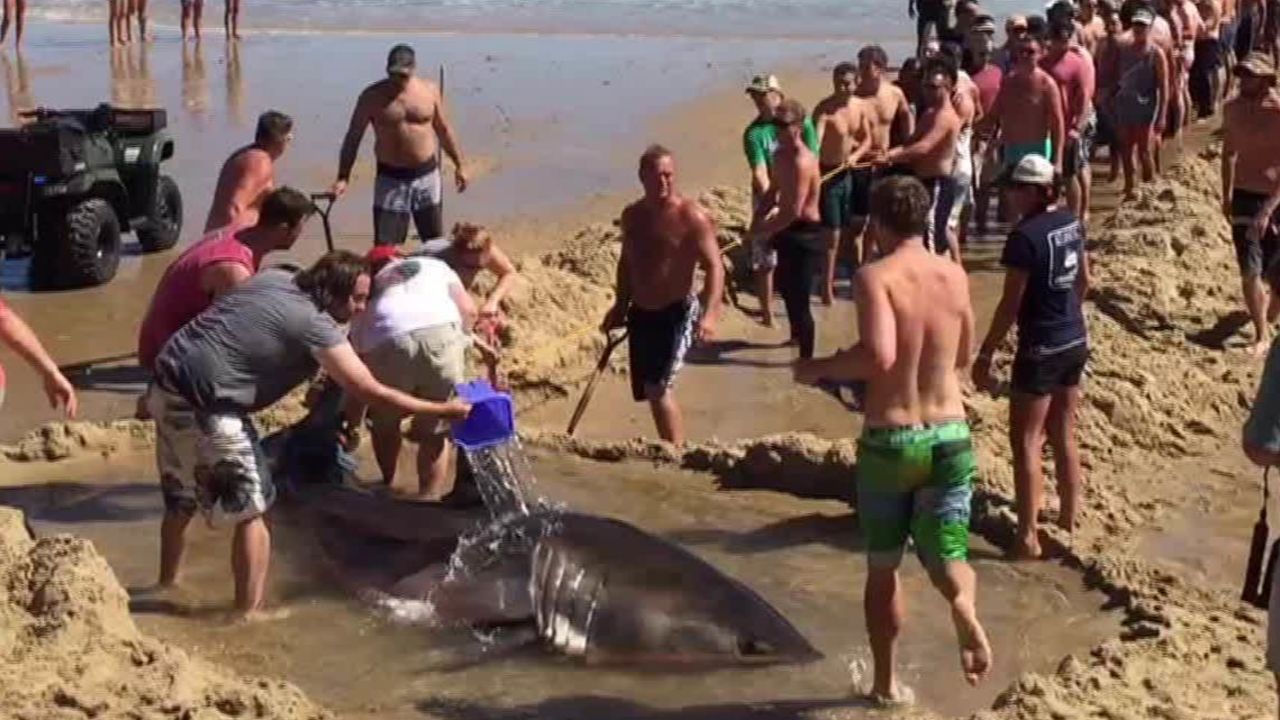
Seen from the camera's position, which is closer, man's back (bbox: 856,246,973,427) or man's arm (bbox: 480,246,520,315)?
man's back (bbox: 856,246,973,427)

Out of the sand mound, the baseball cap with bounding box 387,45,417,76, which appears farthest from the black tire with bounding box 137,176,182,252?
the sand mound

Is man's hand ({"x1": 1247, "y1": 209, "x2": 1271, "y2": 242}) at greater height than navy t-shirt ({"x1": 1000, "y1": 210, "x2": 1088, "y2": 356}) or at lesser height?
lesser

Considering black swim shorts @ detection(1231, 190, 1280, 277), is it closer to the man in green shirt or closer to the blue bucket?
the man in green shirt

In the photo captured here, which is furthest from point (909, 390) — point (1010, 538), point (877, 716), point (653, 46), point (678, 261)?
point (653, 46)

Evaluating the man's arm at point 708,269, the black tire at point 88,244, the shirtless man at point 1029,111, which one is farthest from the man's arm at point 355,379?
the shirtless man at point 1029,111

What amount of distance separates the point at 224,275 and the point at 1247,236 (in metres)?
6.23

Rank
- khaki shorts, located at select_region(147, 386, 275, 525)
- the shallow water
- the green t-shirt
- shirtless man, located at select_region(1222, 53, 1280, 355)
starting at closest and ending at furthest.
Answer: the shallow water, khaki shorts, located at select_region(147, 386, 275, 525), shirtless man, located at select_region(1222, 53, 1280, 355), the green t-shirt

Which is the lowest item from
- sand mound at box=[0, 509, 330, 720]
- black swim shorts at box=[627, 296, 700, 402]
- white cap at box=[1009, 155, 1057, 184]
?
sand mound at box=[0, 509, 330, 720]

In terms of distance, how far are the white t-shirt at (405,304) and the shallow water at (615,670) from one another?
0.90m

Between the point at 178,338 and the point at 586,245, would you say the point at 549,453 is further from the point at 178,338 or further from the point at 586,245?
the point at 586,245

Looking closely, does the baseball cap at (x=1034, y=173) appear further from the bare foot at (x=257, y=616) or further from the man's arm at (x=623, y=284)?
the bare foot at (x=257, y=616)

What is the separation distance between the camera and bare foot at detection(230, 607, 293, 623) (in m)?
7.40

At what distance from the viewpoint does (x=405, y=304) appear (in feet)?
27.6

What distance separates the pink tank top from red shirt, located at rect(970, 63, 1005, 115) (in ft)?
25.0
